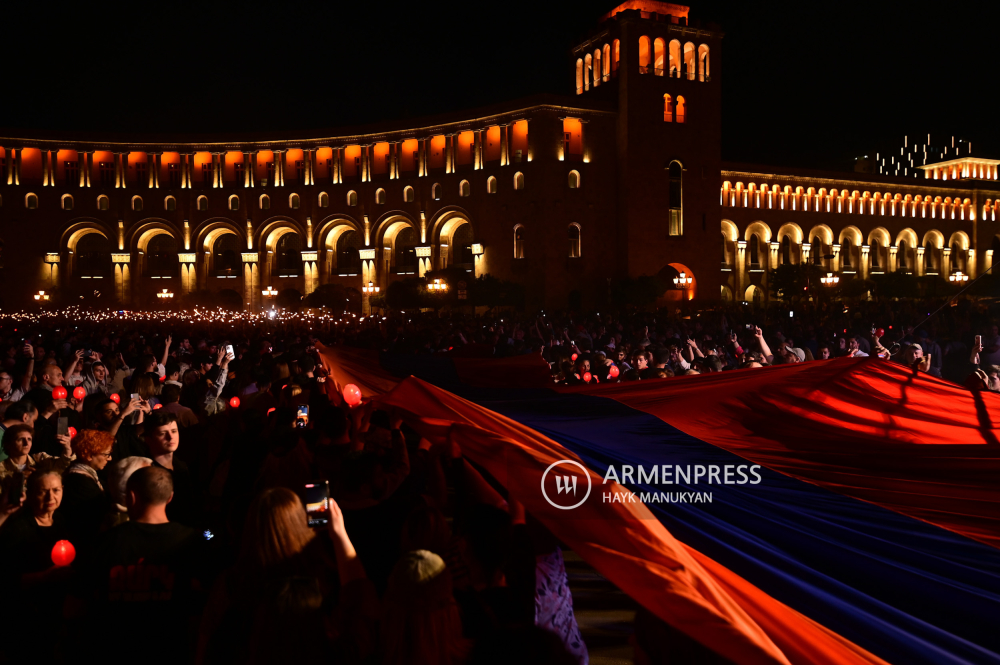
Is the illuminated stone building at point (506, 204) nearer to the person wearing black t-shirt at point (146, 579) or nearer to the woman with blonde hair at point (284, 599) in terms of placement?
the person wearing black t-shirt at point (146, 579)

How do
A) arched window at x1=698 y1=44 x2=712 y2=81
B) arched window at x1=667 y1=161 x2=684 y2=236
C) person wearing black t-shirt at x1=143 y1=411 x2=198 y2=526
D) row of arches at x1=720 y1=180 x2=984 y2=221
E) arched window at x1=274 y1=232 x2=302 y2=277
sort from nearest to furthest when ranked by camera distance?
person wearing black t-shirt at x1=143 y1=411 x2=198 y2=526 < arched window at x1=667 y1=161 x2=684 y2=236 < arched window at x1=698 y1=44 x2=712 y2=81 < arched window at x1=274 y1=232 x2=302 y2=277 < row of arches at x1=720 y1=180 x2=984 y2=221

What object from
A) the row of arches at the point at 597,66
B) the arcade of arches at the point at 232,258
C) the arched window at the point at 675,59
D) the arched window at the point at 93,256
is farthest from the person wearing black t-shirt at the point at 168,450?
the arched window at the point at 93,256

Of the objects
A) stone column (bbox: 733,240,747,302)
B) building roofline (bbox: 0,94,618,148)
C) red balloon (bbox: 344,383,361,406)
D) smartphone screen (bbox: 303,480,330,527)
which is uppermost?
building roofline (bbox: 0,94,618,148)

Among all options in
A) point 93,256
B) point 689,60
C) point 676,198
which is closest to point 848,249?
point 676,198

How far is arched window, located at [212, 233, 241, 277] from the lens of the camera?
54406 mm

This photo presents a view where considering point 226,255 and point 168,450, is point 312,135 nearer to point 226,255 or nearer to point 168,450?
point 226,255

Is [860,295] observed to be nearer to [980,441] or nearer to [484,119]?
[484,119]

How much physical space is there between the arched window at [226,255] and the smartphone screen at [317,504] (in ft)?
178

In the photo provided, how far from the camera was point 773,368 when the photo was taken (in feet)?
16.3

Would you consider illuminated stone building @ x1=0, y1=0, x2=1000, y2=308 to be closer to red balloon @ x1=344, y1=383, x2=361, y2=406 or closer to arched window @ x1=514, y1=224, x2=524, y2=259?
arched window @ x1=514, y1=224, x2=524, y2=259

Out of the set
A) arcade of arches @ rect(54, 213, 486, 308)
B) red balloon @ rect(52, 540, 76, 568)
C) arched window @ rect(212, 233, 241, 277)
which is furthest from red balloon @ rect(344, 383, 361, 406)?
arched window @ rect(212, 233, 241, 277)

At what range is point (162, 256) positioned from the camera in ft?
181

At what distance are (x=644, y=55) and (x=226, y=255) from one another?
30.0 metres

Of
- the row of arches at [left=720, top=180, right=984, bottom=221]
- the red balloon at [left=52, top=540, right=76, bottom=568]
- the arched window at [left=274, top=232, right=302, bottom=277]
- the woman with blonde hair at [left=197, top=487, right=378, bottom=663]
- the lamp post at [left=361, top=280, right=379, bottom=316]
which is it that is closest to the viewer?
the woman with blonde hair at [left=197, top=487, right=378, bottom=663]
